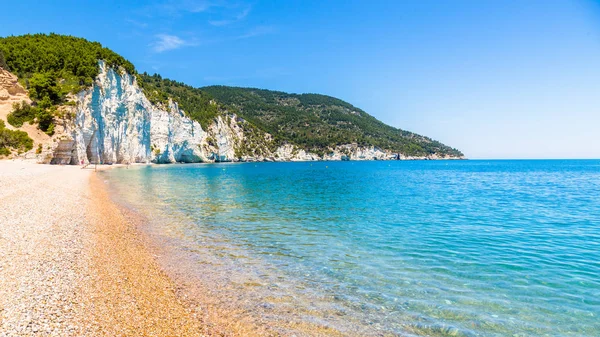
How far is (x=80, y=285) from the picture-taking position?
6215 millimetres

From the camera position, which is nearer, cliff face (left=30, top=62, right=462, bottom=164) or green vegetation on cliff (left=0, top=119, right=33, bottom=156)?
Result: green vegetation on cliff (left=0, top=119, right=33, bottom=156)

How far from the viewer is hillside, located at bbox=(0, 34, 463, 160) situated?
170 feet

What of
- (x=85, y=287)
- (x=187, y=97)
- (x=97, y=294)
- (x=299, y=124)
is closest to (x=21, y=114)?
(x=85, y=287)

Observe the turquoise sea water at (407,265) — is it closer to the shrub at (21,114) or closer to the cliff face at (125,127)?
the shrub at (21,114)

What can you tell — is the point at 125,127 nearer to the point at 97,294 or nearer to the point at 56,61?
the point at 56,61

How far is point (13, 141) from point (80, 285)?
170 feet

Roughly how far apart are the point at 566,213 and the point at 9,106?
69.1m

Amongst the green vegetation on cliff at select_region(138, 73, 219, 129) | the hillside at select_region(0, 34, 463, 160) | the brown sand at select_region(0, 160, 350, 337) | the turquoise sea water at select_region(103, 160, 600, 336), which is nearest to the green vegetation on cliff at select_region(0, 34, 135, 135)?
the hillside at select_region(0, 34, 463, 160)

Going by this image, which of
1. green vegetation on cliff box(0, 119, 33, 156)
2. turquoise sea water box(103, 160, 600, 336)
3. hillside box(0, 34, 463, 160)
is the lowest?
turquoise sea water box(103, 160, 600, 336)

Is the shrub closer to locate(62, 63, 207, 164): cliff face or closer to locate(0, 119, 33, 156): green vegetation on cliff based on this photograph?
locate(0, 119, 33, 156): green vegetation on cliff

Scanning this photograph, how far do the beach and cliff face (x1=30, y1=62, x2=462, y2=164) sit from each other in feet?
154

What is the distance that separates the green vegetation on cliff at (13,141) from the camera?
41.8 m

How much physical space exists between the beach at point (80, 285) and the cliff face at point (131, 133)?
4679 centimetres

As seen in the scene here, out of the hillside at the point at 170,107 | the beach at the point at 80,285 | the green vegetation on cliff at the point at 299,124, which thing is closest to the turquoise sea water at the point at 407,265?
the beach at the point at 80,285
